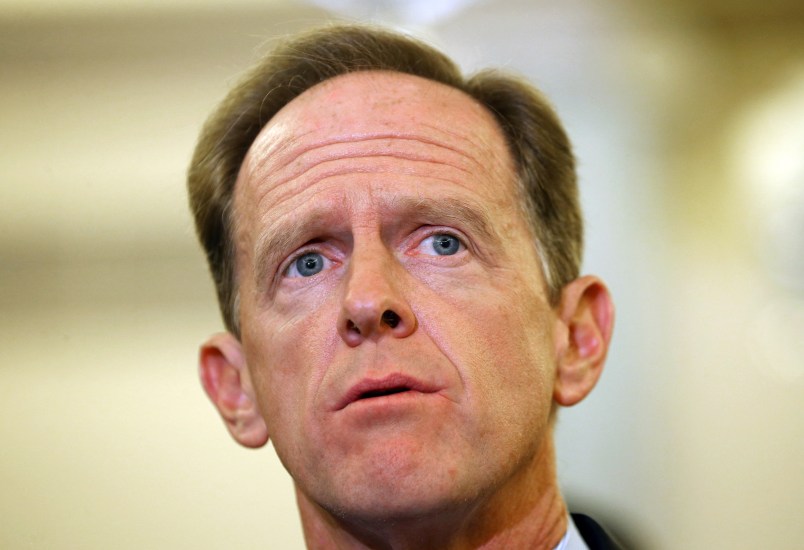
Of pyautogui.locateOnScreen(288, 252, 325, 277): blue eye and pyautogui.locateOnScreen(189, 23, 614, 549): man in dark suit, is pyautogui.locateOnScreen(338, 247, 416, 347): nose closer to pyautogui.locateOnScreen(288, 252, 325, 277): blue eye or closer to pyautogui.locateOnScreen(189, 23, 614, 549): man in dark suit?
pyautogui.locateOnScreen(189, 23, 614, 549): man in dark suit

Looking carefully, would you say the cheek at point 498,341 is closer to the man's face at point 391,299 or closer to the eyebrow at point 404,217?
the man's face at point 391,299

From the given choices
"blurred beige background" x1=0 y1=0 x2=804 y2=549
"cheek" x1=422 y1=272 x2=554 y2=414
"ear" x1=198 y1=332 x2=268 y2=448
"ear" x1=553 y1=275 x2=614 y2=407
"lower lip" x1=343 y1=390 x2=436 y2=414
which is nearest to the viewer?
"lower lip" x1=343 y1=390 x2=436 y2=414

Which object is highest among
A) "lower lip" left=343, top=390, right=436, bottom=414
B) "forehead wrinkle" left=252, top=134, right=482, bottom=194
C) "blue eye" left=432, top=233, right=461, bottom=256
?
"forehead wrinkle" left=252, top=134, right=482, bottom=194

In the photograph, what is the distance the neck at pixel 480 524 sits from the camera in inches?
66.6

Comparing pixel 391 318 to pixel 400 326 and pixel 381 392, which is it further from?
pixel 381 392

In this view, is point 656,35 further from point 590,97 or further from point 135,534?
point 135,534

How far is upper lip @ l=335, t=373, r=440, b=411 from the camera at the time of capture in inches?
61.1

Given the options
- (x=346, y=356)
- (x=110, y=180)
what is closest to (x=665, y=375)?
(x=346, y=356)

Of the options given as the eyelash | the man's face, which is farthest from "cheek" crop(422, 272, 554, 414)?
the eyelash

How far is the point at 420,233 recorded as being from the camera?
180 centimetres

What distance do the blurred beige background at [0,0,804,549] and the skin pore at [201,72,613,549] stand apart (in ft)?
3.98

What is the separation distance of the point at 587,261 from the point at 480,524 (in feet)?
5.56

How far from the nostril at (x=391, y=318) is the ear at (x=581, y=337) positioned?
0.51m

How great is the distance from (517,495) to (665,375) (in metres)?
1.52
